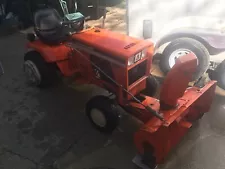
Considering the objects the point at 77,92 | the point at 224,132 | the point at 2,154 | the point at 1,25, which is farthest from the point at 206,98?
the point at 1,25

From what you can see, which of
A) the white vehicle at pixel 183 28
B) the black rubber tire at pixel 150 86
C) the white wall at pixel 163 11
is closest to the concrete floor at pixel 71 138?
the black rubber tire at pixel 150 86

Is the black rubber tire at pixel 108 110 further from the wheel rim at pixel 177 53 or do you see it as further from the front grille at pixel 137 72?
the wheel rim at pixel 177 53

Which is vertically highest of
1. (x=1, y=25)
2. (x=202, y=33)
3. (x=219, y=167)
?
(x=202, y=33)

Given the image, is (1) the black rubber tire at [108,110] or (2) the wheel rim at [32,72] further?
(2) the wheel rim at [32,72]

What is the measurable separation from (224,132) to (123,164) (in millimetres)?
1256

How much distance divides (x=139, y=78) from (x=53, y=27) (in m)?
1.38

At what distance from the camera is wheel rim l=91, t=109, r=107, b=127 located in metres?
2.83

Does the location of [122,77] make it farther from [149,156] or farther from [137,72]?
[149,156]

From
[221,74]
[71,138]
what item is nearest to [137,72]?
[71,138]

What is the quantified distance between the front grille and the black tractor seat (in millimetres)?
1024

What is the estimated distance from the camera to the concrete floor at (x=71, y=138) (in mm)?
2645

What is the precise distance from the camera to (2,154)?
2.81 meters

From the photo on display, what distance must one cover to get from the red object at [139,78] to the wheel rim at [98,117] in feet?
0.86

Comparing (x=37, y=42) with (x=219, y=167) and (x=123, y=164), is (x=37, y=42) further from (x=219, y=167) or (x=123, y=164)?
(x=219, y=167)
